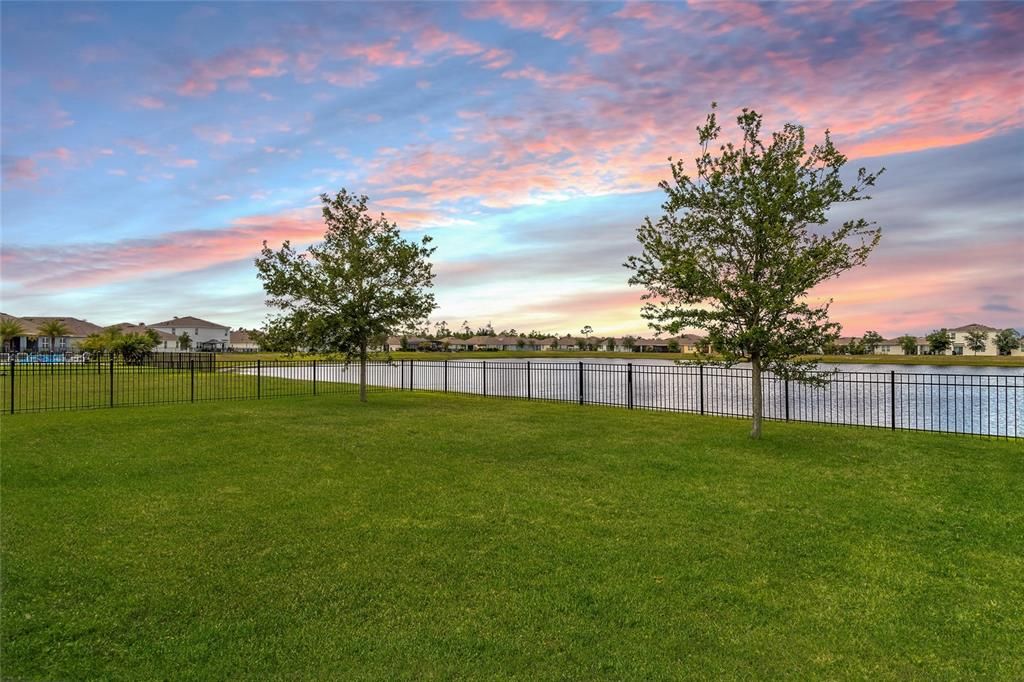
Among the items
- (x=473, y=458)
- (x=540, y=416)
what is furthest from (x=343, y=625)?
(x=540, y=416)

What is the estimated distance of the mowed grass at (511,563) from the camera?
3.85 metres

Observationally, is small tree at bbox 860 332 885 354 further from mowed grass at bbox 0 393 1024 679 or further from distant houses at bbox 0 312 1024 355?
distant houses at bbox 0 312 1024 355

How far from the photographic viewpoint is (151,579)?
497 centimetres

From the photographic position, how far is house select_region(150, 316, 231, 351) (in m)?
116

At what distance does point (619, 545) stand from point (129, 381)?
3000 centimetres

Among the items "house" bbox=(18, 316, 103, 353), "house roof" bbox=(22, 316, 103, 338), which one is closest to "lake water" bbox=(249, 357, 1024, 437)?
"house" bbox=(18, 316, 103, 353)

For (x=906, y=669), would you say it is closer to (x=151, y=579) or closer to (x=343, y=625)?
(x=343, y=625)

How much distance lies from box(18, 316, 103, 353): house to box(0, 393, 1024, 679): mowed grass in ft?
252

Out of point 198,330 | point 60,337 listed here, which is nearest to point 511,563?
point 60,337

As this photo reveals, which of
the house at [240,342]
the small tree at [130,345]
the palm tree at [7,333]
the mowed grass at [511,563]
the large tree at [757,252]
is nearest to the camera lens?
the mowed grass at [511,563]

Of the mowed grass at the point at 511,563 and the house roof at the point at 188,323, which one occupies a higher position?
the house roof at the point at 188,323

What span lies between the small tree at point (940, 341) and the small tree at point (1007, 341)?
23.8 feet

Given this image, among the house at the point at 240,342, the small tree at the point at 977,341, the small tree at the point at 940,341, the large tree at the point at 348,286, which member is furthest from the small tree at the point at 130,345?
the small tree at the point at 977,341

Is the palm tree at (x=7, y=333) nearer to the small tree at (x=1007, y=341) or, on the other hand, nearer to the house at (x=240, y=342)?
the house at (x=240, y=342)
